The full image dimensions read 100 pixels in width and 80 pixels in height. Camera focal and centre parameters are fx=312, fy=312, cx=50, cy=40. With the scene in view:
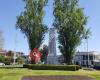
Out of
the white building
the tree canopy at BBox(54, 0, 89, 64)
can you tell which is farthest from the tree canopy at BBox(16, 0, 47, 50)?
the white building

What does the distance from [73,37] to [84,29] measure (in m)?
3.02

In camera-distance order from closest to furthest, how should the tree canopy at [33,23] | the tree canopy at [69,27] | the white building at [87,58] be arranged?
the tree canopy at [69,27] → the tree canopy at [33,23] → the white building at [87,58]

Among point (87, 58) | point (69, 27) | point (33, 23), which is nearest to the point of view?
point (69, 27)

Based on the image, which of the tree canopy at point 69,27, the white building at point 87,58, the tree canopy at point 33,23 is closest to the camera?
the tree canopy at point 69,27

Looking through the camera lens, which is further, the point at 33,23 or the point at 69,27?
the point at 33,23

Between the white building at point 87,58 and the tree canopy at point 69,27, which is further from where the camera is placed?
the white building at point 87,58

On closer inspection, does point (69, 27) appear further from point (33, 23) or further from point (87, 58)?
point (87, 58)

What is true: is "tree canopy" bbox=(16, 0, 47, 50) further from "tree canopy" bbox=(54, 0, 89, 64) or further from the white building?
the white building

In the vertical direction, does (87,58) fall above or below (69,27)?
below

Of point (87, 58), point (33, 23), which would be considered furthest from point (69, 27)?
point (87, 58)

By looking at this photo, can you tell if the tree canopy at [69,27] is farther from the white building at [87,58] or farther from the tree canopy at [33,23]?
the white building at [87,58]

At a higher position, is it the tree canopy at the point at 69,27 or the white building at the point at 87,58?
the tree canopy at the point at 69,27

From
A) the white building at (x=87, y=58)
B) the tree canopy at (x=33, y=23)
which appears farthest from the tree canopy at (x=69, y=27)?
the white building at (x=87, y=58)

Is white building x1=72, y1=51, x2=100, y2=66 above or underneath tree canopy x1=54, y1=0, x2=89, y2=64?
underneath
